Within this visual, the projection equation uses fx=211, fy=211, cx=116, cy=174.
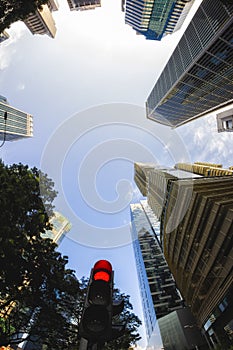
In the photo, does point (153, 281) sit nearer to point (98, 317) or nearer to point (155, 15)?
point (98, 317)

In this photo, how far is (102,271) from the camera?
281 centimetres

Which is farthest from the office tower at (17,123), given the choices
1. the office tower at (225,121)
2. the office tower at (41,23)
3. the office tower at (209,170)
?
the office tower at (225,121)

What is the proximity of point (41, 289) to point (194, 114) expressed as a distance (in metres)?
127

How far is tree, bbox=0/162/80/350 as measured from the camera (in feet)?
32.2

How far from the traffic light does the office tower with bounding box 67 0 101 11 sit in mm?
139592

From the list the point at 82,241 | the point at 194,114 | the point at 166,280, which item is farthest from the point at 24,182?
the point at 194,114

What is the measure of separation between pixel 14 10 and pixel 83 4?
5046 inches

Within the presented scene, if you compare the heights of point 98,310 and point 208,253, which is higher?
point 208,253

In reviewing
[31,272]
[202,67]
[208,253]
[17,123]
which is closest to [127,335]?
[31,272]

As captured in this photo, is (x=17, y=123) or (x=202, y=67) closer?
(x=202, y=67)

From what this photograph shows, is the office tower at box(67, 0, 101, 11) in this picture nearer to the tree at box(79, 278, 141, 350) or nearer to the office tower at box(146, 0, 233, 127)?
the office tower at box(146, 0, 233, 127)

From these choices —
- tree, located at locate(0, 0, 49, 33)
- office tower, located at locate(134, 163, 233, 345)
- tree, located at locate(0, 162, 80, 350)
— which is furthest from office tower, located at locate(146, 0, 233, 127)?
tree, located at locate(0, 162, 80, 350)

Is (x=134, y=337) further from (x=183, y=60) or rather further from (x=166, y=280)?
(x=183, y=60)

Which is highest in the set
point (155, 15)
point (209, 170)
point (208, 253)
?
point (155, 15)
